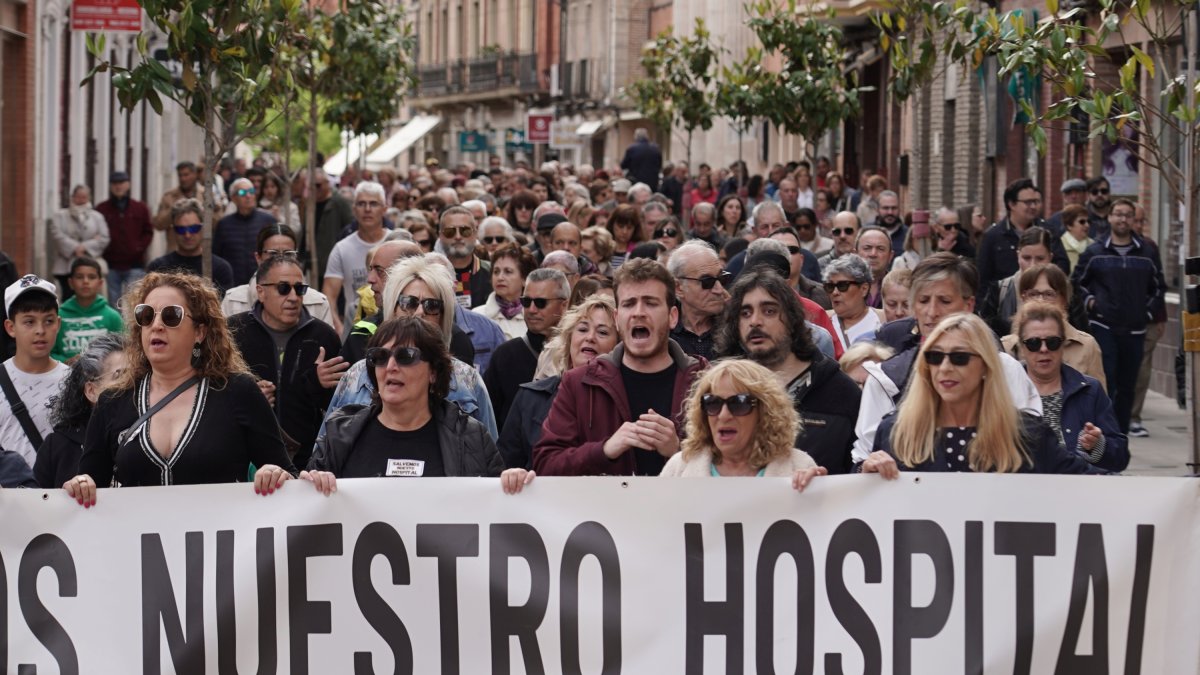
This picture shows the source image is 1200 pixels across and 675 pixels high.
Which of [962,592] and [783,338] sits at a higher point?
[783,338]

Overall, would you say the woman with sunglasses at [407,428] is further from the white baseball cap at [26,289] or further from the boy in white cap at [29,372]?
the white baseball cap at [26,289]

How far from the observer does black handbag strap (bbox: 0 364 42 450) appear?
8.84 meters

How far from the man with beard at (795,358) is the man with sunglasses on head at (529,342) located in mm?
1747

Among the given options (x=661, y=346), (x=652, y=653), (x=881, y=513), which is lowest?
(x=652, y=653)

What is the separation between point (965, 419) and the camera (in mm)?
6711

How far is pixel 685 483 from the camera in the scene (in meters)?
6.57

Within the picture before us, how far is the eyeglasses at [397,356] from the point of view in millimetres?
7125

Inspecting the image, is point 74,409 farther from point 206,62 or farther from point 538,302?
point 206,62

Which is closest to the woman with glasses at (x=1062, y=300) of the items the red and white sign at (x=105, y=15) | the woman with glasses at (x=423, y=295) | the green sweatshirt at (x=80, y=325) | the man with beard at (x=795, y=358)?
the man with beard at (x=795, y=358)

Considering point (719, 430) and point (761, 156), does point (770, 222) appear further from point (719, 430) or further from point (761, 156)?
point (761, 156)

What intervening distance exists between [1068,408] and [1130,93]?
2.07 m

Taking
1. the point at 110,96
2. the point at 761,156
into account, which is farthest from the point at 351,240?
the point at 761,156

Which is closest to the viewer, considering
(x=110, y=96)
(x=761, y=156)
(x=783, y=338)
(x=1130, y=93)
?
(x=783, y=338)

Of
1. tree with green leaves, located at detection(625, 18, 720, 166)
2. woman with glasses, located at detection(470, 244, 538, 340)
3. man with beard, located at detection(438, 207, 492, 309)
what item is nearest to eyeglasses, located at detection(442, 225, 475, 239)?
man with beard, located at detection(438, 207, 492, 309)
